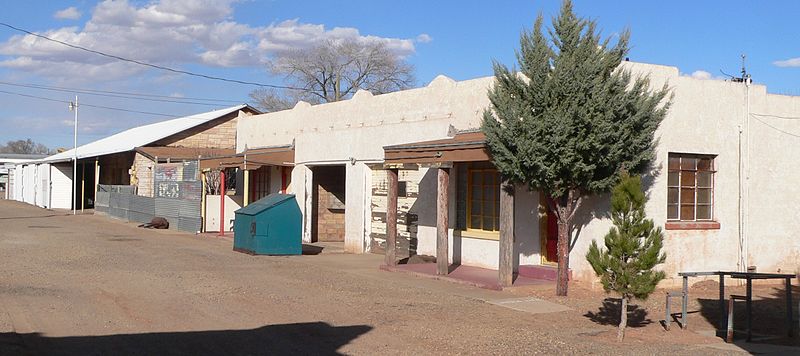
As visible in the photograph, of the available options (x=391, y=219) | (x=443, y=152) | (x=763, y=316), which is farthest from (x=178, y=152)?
(x=763, y=316)

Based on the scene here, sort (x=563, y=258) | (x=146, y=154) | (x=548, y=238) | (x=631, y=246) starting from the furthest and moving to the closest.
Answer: (x=146, y=154)
(x=548, y=238)
(x=563, y=258)
(x=631, y=246)

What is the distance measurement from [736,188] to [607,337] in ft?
23.2

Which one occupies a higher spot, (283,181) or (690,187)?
(283,181)

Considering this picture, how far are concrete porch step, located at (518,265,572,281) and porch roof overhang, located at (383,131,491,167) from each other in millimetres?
2428

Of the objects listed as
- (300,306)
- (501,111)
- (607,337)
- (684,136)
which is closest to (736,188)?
(684,136)

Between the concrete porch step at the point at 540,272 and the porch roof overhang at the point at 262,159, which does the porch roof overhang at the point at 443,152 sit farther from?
the porch roof overhang at the point at 262,159

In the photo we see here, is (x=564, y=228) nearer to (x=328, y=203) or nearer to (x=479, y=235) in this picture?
(x=479, y=235)

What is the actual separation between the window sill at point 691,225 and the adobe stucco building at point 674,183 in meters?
0.02

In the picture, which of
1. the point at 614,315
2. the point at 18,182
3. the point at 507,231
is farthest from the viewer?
the point at 18,182

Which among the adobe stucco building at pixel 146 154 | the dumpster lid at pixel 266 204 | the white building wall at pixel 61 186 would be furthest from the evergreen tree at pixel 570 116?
the white building wall at pixel 61 186

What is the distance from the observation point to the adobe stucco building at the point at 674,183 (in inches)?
582

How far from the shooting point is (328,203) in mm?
24203

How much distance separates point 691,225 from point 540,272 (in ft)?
9.42

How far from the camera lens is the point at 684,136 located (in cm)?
1491
